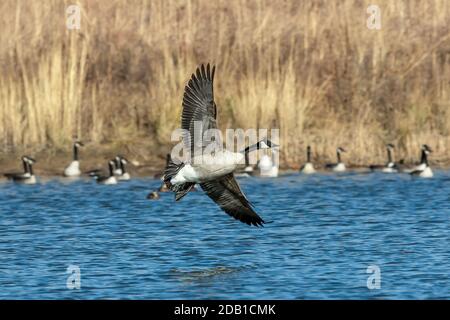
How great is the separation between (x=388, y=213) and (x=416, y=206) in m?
0.95

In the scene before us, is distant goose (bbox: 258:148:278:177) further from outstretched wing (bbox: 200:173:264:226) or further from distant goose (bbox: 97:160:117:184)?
outstretched wing (bbox: 200:173:264:226)

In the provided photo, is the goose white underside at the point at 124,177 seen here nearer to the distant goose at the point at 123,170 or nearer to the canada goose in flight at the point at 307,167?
the distant goose at the point at 123,170

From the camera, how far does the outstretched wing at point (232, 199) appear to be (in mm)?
12406

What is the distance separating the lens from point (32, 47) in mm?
22531

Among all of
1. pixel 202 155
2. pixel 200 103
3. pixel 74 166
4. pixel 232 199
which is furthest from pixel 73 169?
pixel 200 103

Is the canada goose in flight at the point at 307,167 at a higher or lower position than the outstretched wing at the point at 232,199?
lower

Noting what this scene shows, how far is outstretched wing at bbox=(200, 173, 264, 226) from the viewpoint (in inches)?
488

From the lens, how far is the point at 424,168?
2084 cm

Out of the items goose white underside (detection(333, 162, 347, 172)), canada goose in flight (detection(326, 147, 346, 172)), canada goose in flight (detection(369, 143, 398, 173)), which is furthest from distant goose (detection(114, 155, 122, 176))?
canada goose in flight (detection(369, 143, 398, 173))

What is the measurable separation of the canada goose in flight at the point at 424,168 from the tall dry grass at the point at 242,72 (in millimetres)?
713

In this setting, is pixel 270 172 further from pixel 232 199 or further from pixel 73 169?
pixel 232 199

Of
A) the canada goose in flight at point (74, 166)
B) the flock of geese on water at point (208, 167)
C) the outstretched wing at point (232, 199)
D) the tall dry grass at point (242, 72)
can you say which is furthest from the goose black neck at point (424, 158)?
the outstretched wing at point (232, 199)

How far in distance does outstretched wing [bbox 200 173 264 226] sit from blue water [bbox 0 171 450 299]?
2.25 feet

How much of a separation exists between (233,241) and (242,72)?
8057 mm
